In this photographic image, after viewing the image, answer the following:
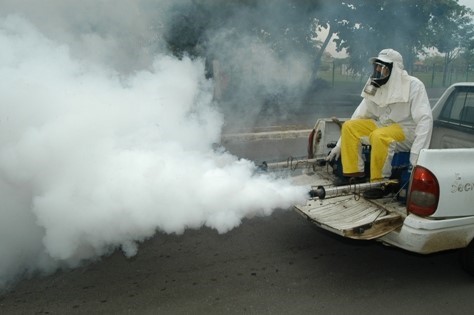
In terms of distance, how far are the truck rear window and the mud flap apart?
1.64 m

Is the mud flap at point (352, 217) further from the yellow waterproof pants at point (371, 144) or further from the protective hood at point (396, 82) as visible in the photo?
the protective hood at point (396, 82)

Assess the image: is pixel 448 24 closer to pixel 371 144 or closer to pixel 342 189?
pixel 371 144

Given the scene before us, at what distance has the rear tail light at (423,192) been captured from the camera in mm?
2996

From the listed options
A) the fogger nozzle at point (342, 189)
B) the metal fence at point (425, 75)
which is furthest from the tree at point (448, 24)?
the fogger nozzle at point (342, 189)

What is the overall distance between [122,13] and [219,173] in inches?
106

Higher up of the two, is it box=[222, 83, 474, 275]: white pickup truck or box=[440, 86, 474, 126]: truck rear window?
box=[440, 86, 474, 126]: truck rear window

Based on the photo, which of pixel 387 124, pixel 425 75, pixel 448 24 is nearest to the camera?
pixel 387 124

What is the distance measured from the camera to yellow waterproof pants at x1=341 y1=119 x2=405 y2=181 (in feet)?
12.5

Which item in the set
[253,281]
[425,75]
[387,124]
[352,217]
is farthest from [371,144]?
[425,75]

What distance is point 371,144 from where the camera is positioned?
388 centimetres

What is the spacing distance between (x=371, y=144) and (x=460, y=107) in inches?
Answer: 51.7

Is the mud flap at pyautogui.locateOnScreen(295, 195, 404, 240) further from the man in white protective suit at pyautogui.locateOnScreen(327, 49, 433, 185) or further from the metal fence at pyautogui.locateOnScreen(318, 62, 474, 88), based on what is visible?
the metal fence at pyautogui.locateOnScreen(318, 62, 474, 88)

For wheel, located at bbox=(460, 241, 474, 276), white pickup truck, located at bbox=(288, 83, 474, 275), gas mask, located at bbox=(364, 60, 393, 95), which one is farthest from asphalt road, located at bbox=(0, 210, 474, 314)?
gas mask, located at bbox=(364, 60, 393, 95)

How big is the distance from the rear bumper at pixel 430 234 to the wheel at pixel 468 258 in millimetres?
128
